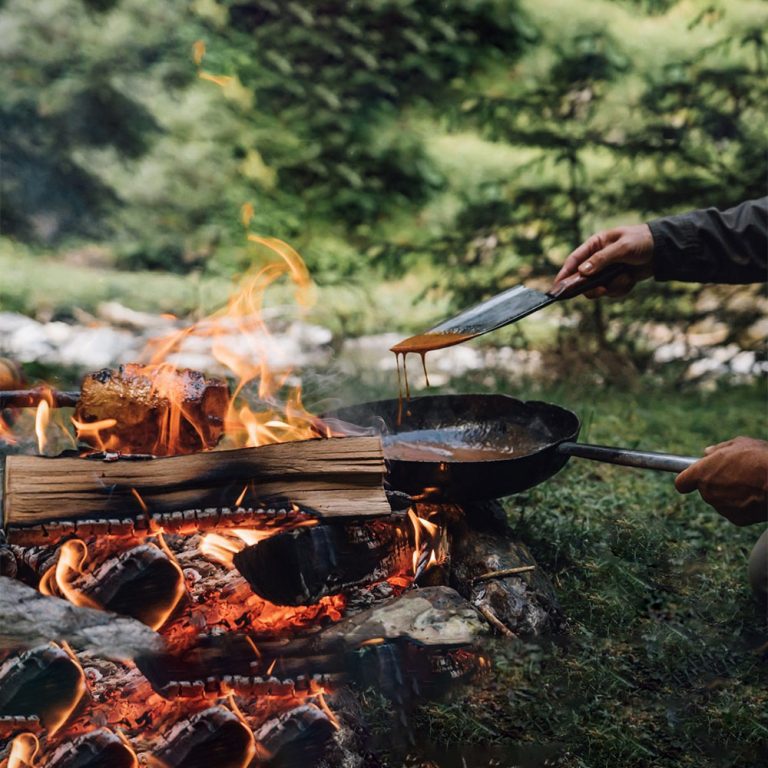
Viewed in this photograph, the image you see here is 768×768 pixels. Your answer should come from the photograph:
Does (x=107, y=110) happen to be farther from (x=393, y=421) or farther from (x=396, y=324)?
(x=393, y=421)

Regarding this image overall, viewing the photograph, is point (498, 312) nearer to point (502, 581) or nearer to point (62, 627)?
point (502, 581)

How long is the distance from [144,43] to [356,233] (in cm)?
234

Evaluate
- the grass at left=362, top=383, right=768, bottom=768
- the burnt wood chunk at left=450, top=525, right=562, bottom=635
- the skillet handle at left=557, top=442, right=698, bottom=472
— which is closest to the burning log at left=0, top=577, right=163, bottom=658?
the grass at left=362, top=383, right=768, bottom=768

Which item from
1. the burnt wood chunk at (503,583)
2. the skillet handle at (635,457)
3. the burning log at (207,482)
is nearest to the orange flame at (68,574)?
the burning log at (207,482)

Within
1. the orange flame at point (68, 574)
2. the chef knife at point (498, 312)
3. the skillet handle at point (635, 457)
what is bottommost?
the orange flame at point (68, 574)

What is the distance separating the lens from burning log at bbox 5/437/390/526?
2.37m

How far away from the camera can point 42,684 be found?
2.10 meters

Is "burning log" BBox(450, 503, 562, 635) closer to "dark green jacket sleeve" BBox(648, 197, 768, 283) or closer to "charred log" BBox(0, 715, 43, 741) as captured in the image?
"dark green jacket sleeve" BBox(648, 197, 768, 283)

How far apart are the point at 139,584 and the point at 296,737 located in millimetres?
611

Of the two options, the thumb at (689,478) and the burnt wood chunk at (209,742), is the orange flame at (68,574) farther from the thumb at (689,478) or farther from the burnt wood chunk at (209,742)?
the thumb at (689,478)

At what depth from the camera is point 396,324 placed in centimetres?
645

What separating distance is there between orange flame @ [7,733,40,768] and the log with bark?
57 cm

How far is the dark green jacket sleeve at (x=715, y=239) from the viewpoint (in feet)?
9.63

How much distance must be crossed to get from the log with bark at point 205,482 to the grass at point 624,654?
698mm
